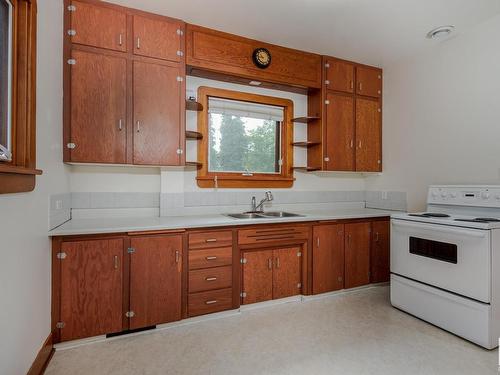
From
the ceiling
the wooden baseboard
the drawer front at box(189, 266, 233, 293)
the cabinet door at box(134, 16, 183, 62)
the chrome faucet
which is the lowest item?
the wooden baseboard

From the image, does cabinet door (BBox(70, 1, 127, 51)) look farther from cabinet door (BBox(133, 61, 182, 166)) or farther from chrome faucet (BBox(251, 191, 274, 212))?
chrome faucet (BBox(251, 191, 274, 212))

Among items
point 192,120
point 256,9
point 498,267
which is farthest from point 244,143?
point 498,267

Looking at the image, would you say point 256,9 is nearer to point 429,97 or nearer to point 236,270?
point 429,97

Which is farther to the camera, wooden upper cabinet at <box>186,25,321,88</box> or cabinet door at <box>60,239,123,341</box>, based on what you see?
wooden upper cabinet at <box>186,25,321,88</box>

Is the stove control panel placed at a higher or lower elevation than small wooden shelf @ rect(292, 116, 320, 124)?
lower

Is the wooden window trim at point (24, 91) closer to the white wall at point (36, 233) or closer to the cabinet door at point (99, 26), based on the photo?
the white wall at point (36, 233)

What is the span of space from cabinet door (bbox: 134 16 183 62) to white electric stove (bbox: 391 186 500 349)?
100 inches

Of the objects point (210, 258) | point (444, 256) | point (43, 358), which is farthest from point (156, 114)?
point (444, 256)

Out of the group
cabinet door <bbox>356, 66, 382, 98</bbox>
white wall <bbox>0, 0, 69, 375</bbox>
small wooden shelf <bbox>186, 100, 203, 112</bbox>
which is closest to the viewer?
white wall <bbox>0, 0, 69, 375</bbox>

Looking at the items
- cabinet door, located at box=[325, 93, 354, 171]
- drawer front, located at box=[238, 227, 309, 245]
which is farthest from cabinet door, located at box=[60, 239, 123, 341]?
cabinet door, located at box=[325, 93, 354, 171]

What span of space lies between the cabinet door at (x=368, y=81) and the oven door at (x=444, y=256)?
1.67 meters

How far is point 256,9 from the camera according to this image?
232 cm

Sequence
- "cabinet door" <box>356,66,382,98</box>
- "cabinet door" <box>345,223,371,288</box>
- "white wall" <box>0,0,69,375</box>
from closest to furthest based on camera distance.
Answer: "white wall" <box>0,0,69,375</box>, "cabinet door" <box>345,223,371,288</box>, "cabinet door" <box>356,66,382,98</box>

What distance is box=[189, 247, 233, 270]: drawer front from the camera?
7.55 ft
